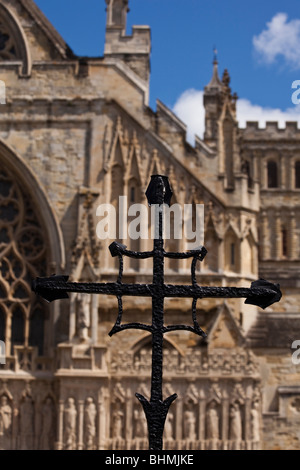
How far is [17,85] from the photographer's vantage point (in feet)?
68.1

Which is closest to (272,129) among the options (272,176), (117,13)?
(272,176)

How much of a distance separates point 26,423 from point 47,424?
0.49 metres

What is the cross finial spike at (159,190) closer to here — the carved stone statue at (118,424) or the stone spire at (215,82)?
the carved stone statue at (118,424)

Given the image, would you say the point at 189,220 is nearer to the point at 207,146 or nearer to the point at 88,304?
the point at 207,146

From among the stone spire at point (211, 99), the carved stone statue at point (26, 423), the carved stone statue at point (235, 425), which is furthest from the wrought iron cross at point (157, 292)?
the stone spire at point (211, 99)

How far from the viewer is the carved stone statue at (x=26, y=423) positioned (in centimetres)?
1881

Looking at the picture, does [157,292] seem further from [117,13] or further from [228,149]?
[117,13]

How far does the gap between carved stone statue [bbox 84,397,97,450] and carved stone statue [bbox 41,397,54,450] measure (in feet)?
3.68

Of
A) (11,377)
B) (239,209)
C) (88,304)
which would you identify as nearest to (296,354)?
(239,209)

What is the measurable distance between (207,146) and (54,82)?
13.7ft

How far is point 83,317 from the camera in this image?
18797 mm

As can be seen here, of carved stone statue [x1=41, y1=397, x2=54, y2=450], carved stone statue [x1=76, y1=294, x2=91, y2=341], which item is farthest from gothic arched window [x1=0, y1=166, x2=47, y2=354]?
carved stone statue [x1=76, y1=294, x2=91, y2=341]

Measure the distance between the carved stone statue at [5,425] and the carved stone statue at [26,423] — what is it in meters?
0.29

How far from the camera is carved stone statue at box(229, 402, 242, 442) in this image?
59.1ft
